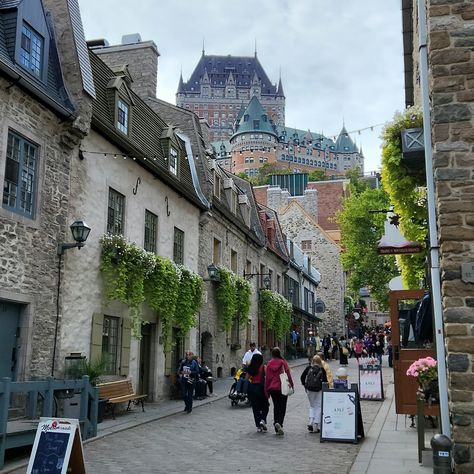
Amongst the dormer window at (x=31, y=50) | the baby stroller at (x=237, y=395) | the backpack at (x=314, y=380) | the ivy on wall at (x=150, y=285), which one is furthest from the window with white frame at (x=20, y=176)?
the baby stroller at (x=237, y=395)

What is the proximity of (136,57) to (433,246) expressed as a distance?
15323mm

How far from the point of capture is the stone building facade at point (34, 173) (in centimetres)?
1084

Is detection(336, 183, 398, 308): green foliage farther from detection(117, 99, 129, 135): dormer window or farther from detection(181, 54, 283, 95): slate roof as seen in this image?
detection(181, 54, 283, 95): slate roof

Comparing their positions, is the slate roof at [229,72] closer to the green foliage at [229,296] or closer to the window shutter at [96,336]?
the green foliage at [229,296]

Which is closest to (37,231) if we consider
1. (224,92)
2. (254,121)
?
(254,121)

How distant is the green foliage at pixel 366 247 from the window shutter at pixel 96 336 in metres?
20.2

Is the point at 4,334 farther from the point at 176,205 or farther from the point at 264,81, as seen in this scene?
the point at 264,81

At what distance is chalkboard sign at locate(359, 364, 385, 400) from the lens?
1652 cm

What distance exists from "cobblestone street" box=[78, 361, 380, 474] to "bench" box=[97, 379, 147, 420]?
37.4 inches

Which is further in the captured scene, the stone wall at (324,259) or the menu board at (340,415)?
the stone wall at (324,259)

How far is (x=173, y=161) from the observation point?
18938mm

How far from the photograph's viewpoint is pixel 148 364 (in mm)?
16562

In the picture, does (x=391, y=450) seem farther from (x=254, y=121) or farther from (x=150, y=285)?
(x=254, y=121)

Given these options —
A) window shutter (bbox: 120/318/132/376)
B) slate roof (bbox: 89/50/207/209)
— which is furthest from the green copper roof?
window shutter (bbox: 120/318/132/376)
